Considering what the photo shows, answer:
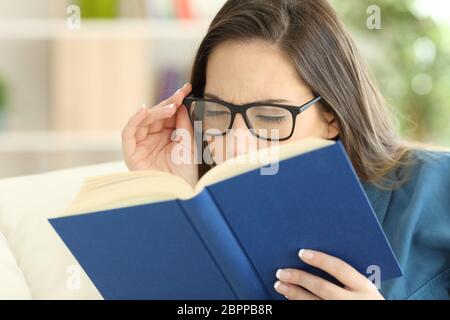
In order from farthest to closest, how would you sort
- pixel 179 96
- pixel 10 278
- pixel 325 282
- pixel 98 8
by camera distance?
pixel 98 8
pixel 179 96
pixel 10 278
pixel 325 282

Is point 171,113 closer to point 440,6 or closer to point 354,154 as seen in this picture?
point 354,154

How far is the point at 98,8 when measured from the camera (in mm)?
3850

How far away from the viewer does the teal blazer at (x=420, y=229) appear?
60.0 inches

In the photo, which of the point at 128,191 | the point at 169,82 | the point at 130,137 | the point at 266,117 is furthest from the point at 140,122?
the point at 169,82

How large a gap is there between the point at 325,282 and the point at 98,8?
9.49 ft

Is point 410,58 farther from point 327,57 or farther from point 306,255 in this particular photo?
point 306,255

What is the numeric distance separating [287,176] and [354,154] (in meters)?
0.62

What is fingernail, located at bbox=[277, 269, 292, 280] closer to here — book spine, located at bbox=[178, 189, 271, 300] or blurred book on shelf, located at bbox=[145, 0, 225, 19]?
book spine, located at bbox=[178, 189, 271, 300]

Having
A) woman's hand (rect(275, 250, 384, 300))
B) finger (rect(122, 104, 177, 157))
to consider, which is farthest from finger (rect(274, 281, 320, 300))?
finger (rect(122, 104, 177, 157))

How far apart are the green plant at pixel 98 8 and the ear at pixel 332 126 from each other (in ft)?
7.91

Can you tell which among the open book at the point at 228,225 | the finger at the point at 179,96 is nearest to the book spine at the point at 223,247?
the open book at the point at 228,225

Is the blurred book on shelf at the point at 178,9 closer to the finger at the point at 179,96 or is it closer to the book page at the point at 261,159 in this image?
the finger at the point at 179,96

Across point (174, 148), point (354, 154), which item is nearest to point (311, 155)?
point (354, 154)

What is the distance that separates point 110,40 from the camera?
387 centimetres
